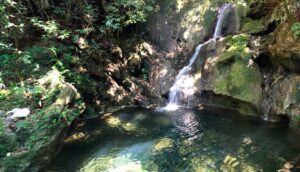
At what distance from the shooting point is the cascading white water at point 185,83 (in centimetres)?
1225

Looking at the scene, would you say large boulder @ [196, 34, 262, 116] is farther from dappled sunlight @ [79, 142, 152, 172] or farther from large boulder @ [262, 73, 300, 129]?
dappled sunlight @ [79, 142, 152, 172]

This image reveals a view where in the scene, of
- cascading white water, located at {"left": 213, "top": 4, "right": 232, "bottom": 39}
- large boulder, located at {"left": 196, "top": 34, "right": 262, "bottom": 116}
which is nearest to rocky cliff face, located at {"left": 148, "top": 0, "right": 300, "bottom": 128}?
large boulder, located at {"left": 196, "top": 34, "right": 262, "bottom": 116}

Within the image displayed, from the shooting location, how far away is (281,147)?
7785 millimetres

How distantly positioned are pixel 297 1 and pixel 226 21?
4.63 m

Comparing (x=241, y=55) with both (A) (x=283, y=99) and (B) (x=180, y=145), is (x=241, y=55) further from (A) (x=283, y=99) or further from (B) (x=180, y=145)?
(B) (x=180, y=145)

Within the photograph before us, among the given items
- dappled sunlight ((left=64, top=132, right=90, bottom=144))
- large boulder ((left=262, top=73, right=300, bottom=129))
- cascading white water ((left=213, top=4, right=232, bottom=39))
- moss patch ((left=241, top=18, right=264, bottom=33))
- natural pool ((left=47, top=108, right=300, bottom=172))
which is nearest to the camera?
natural pool ((left=47, top=108, right=300, bottom=172))

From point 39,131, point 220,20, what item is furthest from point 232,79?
point 39,131

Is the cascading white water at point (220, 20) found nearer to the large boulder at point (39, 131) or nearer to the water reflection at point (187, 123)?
the water reflection at point (187, 123)

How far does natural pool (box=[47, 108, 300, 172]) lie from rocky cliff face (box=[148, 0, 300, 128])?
0.75 metres

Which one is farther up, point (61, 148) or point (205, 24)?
point (205, 24)

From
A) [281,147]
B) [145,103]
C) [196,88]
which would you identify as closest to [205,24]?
[196,88]

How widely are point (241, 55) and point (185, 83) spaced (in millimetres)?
2751

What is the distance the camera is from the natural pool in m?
7.30

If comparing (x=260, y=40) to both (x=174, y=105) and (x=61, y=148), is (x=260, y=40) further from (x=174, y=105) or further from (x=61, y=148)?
(x=61, y=148)
